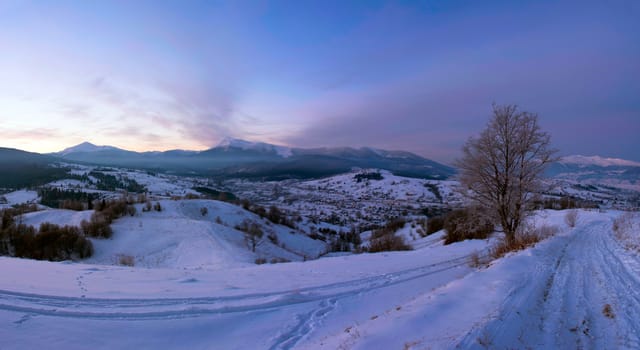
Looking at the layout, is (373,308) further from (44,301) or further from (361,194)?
(361,194)

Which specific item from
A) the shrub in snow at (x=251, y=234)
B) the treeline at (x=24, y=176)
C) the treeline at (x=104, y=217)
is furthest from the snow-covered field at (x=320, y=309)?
the treeline at (x=24, y=176)

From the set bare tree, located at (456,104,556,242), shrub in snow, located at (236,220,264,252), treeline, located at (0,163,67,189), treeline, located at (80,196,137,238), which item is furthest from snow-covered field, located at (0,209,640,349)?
treeline, located at (0,163,67,189)

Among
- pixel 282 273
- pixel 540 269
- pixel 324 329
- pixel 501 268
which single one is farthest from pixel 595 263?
pixel 282 273

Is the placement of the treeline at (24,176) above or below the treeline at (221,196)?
above

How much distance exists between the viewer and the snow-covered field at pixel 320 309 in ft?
14.3

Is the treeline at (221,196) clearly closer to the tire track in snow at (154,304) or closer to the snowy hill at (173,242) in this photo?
the snowy hill at (173,242)

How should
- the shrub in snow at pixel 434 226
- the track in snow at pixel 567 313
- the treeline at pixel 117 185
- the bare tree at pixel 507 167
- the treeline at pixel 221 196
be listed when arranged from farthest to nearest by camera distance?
the treeline at pixel 117 185, the treeline at pixel 221 196, the shrub in snow at pixel 434 226, the bare tree at pixel 507 167, the track in snow at pixel 567 313

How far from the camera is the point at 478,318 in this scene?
15.4 feet

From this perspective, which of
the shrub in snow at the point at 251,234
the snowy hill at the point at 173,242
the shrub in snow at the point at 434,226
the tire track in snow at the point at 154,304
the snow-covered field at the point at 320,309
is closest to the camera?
the snow-covered field at the point at 320,309

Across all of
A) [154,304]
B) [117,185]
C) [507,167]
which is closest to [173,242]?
[154,304]

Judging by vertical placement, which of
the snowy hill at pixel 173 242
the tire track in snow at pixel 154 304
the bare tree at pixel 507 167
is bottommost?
the snowy hill at pixel 173 242

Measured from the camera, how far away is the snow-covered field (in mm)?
4359

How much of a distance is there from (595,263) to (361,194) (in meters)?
144

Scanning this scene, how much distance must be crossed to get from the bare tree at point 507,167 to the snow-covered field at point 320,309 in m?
5.72
